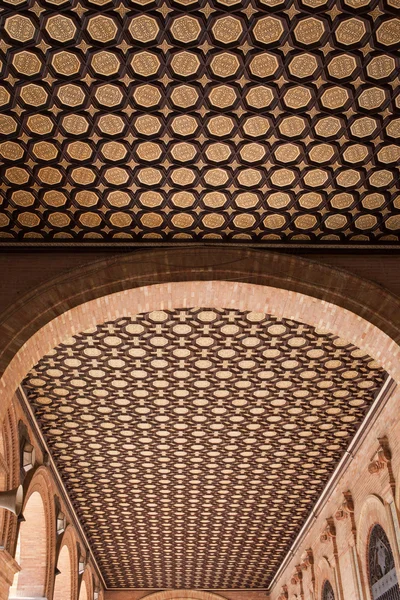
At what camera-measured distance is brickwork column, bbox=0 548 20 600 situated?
8.21m

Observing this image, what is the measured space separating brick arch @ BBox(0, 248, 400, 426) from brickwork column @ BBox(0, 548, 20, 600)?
3052 millimetres

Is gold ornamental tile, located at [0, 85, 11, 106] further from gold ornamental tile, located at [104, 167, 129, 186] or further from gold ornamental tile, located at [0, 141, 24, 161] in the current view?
gold ornamental tile, located at [104, 167, 129, 186]

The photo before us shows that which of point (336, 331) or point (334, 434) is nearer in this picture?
point (336, 331)

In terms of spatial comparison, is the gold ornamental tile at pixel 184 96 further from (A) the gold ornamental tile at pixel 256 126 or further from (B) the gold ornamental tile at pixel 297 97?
(B) the gold ornamental tile at pixel 297 97

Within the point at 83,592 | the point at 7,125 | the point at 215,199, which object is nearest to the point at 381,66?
the point at 215,199

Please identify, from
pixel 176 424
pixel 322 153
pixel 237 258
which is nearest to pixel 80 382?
pixel 176 424

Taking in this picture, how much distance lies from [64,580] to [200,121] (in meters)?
10.6

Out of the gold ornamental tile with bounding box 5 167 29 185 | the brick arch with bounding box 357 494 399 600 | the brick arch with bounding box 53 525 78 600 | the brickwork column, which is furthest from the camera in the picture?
the brick arch with bounding box 53 525 78 600

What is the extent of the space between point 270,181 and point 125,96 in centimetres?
161

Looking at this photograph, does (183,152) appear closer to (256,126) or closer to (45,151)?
(256,126)

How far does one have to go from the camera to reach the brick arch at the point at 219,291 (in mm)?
6648

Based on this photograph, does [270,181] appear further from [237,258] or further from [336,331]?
[336,331]

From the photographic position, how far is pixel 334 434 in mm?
10641

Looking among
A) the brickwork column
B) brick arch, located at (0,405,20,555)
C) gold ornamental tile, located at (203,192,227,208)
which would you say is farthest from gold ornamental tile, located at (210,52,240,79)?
the brickwork column
